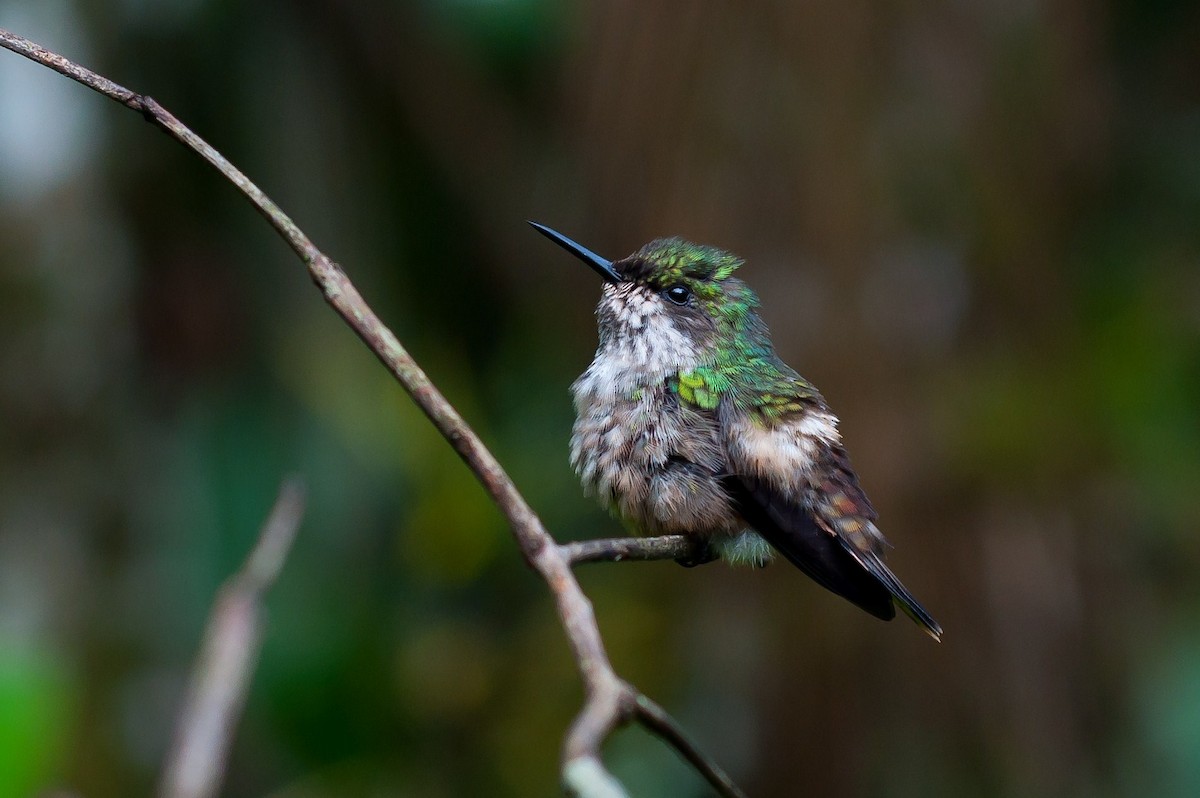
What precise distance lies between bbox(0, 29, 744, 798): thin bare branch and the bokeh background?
97.3 inches

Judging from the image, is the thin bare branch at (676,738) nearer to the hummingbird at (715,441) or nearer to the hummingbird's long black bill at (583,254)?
the hummingbird at (715,441)

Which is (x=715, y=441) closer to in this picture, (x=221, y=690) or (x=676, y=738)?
(x=676, y=738)

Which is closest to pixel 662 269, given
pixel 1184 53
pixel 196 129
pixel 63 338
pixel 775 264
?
pixel 775 264

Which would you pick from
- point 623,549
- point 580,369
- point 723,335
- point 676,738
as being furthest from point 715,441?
point 580,369

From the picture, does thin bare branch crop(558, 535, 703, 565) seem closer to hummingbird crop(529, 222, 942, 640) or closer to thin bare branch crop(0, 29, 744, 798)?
thin bare branch crop(0, 29, 744, 798)

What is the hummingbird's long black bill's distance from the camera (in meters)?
2.12

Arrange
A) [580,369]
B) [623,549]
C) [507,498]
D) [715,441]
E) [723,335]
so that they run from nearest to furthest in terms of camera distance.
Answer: [507,498] → [623,549] → [715,441] → [723,335] → [580,369]

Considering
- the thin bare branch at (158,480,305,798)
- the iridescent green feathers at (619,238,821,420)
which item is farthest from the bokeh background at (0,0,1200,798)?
the thin bare branch at (158,480,305,798)

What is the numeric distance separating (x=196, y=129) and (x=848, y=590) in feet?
10.3

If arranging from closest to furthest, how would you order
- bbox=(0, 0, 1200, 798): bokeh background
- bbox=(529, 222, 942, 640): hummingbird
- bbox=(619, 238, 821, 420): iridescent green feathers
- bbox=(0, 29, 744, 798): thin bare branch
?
bbox=(0, 29, 744, 798): thin bare branch
bbox=(529, 222, 942, 640): hummingbird
bbox=(619, 238, 821, 420): iridescent green feathers
bbox=(0, 0, 1200, 798): bokeh background

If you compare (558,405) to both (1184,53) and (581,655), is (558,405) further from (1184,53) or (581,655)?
(581,655)

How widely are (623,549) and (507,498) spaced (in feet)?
1.01

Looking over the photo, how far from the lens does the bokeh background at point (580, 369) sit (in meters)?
Answer: 3.61

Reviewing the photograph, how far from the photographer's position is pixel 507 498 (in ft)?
3.38
